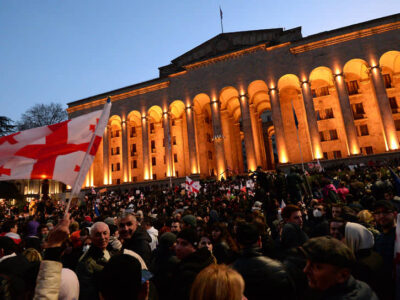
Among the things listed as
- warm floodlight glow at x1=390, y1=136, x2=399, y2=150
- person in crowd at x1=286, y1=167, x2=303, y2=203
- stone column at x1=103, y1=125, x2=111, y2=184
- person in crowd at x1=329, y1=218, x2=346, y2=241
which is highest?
stone column at x1=103, y1=125, x2=111, y2=184

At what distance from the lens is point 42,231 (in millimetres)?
7539

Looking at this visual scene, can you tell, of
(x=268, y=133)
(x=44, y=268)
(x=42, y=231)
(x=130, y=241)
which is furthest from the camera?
(x=268, y=133)

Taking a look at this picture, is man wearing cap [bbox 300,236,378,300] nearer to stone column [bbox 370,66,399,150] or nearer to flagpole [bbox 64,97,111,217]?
flagpole [bbox 64,97,111,217]

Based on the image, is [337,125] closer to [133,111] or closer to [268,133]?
[268,133]

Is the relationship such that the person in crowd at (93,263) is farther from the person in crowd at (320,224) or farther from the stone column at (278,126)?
the stone column at (278,126)

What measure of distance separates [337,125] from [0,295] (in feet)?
128

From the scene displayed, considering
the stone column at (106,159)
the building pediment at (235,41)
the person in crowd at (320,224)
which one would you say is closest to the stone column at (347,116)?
the building pediment at (235,41)

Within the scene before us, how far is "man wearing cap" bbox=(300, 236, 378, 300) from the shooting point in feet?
6.97

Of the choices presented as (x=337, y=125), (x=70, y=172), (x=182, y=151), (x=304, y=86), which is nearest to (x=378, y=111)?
(x=337, y=125)

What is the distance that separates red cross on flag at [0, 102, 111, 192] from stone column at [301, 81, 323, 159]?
31.8m

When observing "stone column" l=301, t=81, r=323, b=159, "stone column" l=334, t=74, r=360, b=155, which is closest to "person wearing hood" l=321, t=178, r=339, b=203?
"stone column" l=301, t=81, r=323, b=159

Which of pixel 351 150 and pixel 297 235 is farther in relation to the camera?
pixel 351 150

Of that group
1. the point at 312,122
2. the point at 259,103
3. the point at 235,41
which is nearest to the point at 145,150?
the point at 259,103

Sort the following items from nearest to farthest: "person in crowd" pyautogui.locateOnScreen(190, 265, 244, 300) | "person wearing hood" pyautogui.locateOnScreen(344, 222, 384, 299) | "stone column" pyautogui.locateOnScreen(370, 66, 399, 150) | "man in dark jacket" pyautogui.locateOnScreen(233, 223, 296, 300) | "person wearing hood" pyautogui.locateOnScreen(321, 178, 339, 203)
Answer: "person in crowd" pyautogui.locateOnScreen(190, 265, 244, 300) → "man in dark jacket" pyautogui.locateOnScreen(233, 223, 296, 300) → "person wearing hood" pyautogui.locateOnScreen(344, 222, 384, 299) → "person wearing hood" pyautogui.locateOnScreen(321, 178, 339, 203) → "stone column" pyautogui.locateOnScreen(370, 66, 399, 150)
